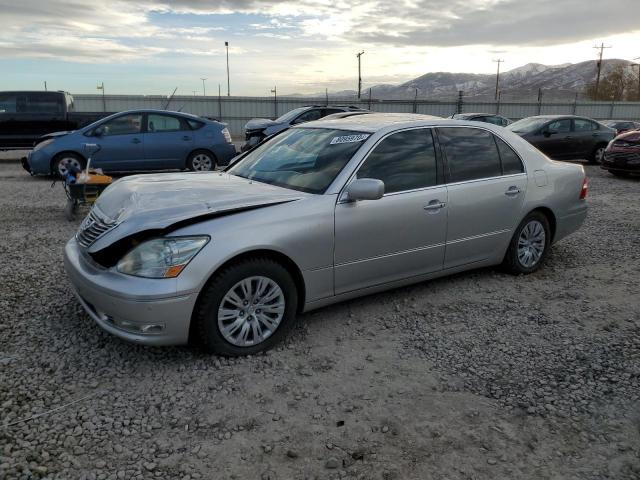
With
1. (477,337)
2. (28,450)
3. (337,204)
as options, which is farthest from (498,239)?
(28,450)

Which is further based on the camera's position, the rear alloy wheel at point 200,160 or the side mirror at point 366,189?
the rear alloy wheel at point 200,160

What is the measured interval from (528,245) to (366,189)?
2.37m

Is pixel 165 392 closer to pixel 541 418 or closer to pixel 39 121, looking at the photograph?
pixel 541 418

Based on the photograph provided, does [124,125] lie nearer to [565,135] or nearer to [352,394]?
[352,394]

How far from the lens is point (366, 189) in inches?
145

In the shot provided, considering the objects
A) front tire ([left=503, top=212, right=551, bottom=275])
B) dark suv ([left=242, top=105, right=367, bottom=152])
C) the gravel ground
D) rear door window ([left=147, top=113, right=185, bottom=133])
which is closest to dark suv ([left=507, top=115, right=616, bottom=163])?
dark suv ([left=242, top=105, right=367, bottom=152])

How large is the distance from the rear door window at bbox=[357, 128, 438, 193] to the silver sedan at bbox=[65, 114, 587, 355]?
0.04ft

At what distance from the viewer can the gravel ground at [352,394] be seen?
254 centimetres

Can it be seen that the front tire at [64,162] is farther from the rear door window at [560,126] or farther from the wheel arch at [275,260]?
the rear door window at [560,126]

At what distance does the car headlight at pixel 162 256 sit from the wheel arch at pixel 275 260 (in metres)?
0.20

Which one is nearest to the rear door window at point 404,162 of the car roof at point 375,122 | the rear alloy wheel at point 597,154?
the car roof at point 375,122

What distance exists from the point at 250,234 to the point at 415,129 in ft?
6.07

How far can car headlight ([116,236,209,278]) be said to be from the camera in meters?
3.17

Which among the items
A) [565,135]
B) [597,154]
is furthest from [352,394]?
[597,154]
